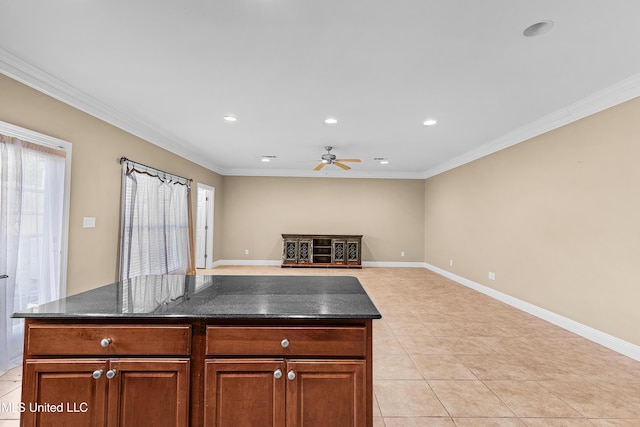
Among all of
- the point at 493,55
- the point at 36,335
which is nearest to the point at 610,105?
the point at 493,55

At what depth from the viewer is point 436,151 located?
5164 mm

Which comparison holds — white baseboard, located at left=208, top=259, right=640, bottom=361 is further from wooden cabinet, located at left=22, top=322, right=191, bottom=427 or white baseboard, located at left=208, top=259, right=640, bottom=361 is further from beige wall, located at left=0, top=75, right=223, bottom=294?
beige wall, located at left=0, top=75, right=223, bottom=294

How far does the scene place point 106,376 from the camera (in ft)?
3.81

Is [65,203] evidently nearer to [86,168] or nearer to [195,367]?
[86,168]

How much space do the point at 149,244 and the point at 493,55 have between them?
4.62 meters

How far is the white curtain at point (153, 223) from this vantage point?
11.8 ft

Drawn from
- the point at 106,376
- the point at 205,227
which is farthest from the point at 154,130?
the point at 106,376

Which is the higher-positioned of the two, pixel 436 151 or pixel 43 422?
pixel 436 151

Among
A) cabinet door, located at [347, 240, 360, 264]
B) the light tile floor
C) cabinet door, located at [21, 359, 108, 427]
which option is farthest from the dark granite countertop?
cabinet door, located at [347, 240, 360, 264]

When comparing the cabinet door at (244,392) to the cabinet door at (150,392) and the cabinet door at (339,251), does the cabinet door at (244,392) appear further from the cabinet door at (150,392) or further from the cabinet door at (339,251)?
the cabinet door at (339,251)

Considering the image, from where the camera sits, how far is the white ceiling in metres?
1.76

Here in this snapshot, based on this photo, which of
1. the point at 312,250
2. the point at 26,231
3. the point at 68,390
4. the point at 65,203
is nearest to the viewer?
the point at 68,390

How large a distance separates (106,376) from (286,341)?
77cm

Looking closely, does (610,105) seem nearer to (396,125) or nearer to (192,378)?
(396,125)
